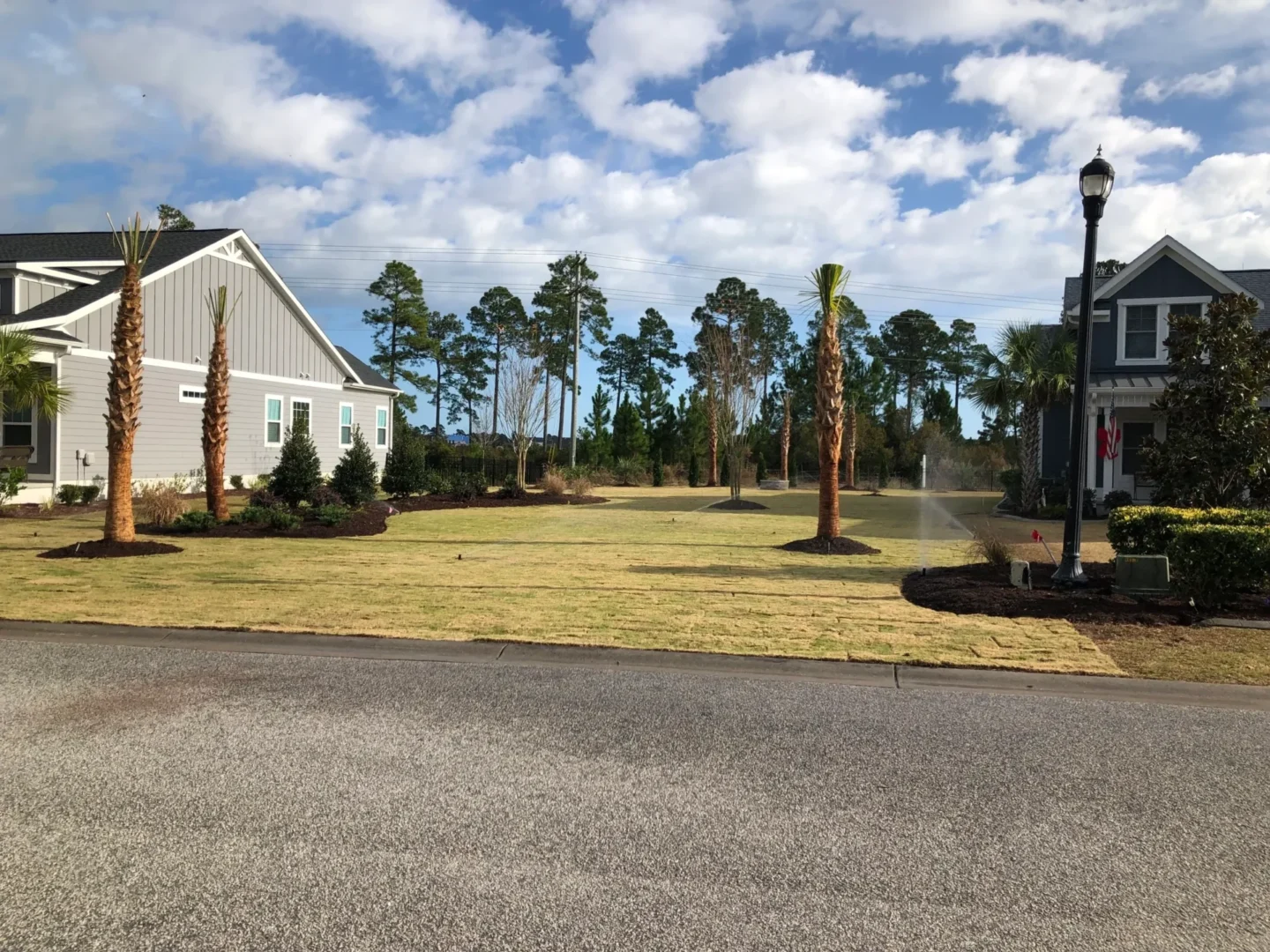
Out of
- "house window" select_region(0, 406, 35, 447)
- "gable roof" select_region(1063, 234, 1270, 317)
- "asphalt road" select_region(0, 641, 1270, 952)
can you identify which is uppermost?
"gable roof" select_region(1063, 234, 1270, 317)

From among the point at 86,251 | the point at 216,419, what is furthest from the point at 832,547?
the point at 86,251

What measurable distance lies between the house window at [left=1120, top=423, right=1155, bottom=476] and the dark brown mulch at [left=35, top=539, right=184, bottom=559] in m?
22.2

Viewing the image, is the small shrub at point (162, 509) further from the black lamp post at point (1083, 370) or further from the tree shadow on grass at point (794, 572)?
the black lamp post at point (1083, 370)

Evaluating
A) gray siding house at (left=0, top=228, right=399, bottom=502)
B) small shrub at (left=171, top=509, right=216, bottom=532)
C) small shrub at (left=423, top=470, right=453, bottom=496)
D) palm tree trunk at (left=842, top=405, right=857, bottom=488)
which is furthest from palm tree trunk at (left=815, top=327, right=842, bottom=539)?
palm tree trunk at (left=842, top=405, right=857, bottom=488)

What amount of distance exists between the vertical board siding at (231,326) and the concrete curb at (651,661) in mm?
15849

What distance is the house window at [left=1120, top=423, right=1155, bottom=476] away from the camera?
931 inches

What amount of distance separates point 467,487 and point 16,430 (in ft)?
34.2

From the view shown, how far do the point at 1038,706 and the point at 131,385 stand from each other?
12.3 meters

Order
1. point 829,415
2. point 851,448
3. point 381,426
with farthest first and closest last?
point 851,448 < point 381,426 < point 829,415

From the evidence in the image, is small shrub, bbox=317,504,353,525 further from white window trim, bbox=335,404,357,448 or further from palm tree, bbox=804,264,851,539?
white window trim, bbox=335,404,357,448

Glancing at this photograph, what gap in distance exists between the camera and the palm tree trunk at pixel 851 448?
40656 millimetres

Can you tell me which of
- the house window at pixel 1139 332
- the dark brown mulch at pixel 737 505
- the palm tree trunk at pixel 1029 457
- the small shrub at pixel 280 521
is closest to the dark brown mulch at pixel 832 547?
the small shrub at pixel 280 521

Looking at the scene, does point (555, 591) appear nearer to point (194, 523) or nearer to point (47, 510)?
point (194, 523)

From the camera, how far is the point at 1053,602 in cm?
891
